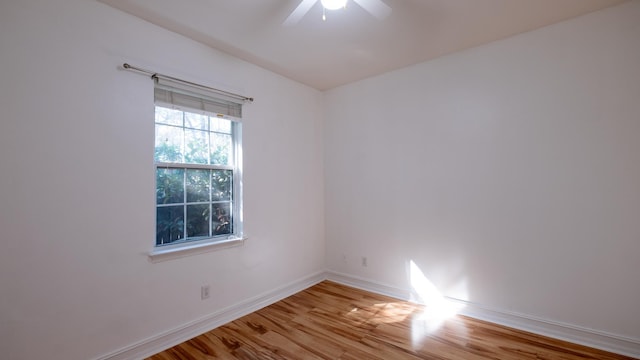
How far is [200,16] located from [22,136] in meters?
1.43

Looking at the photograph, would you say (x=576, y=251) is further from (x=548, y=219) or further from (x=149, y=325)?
(x=149, y=325)

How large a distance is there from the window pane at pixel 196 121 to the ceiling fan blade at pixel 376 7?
1.69m

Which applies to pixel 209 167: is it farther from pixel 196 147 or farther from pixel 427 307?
pixel 427 307

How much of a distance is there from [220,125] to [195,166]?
0.51 meters

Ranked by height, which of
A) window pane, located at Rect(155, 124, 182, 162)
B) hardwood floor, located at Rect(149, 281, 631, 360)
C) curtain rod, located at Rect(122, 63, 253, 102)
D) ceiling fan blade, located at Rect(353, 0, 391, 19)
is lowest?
hardwood floor, located at Rect(149, 281, 631, 360)

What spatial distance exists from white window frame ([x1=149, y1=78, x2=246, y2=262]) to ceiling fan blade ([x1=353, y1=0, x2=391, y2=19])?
59.6 inches

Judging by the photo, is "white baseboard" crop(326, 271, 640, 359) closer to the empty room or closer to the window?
the empty room

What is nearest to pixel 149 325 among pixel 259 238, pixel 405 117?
pixel 259 238

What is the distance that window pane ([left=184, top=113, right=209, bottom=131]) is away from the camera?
257cm

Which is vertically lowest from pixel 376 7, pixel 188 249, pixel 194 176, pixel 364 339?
pixel 364 339

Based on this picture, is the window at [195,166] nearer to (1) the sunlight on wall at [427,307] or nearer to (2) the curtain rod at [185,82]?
(2) the curtain rod at [185,82]

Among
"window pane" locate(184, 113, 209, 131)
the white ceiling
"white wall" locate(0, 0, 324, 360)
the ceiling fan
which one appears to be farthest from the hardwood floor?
the white ceiling

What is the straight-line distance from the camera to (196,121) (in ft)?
8.62

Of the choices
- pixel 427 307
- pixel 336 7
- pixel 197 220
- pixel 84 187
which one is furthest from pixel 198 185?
pixel 427 307
